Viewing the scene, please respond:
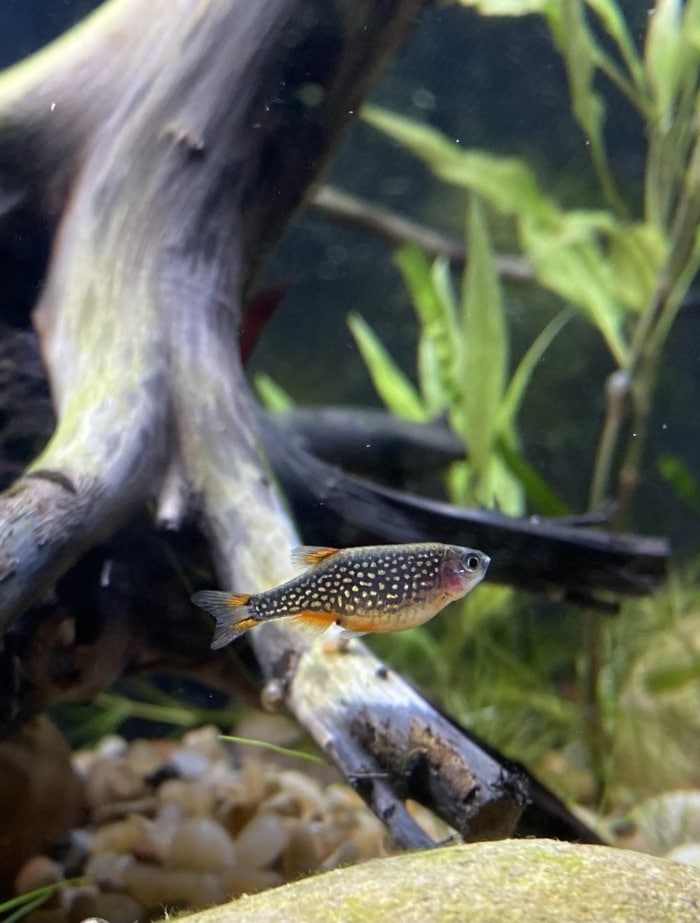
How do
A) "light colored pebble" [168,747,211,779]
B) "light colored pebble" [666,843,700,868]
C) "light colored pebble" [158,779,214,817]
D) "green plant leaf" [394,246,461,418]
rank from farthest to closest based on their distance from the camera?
1. "green plant leaf" [394,246,461,418]
2. "light colored pebble" [168,747,211,779]
3. "light colored pebble" [158,779,214,817]
4. "light colored pebble" [666,843,700,868]

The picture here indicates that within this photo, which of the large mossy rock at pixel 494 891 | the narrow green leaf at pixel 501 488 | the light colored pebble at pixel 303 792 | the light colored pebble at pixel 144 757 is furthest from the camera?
the narrow green leaf at pixel 501 488

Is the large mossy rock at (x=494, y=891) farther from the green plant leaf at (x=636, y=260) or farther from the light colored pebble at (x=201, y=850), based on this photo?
the green plant leaf at (x=636, y=260)

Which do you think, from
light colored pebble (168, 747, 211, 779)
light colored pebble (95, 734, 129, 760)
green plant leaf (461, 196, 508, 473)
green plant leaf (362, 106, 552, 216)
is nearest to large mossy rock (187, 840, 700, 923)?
light colored pebble (168, 747, 211, 779)

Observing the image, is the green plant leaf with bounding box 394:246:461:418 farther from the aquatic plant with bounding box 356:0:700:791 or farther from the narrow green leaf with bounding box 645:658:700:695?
the narrow green leaf with bounding box 645:658:700:695

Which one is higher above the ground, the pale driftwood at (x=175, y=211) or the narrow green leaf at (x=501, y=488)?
the pale driftwood at (x=175, y=211)

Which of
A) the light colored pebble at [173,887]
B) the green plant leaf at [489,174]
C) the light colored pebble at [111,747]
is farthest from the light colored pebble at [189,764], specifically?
the green plant leaf at [489,174]

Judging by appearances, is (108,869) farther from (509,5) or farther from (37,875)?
(509,5)

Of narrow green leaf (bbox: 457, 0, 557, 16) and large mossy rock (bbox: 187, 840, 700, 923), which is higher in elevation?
narrow green leaf (bbox: 457, 0, 557, 16)
